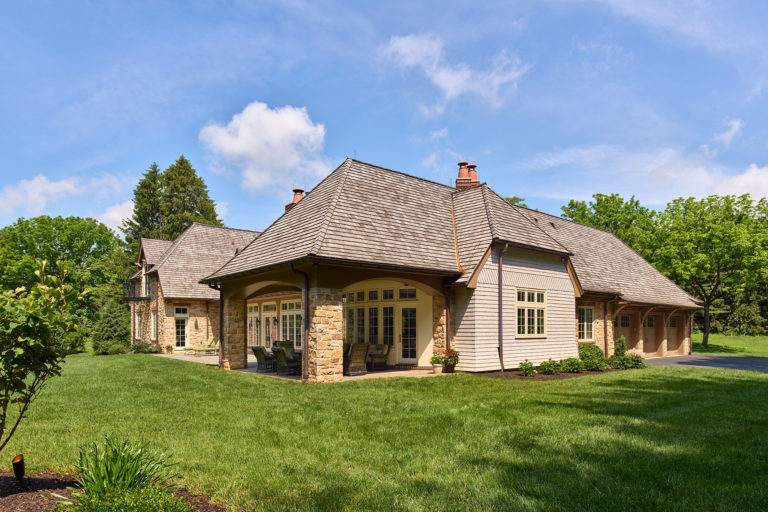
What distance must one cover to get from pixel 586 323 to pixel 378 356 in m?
9.48

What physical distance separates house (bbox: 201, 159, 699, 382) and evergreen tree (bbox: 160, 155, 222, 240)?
132 feet

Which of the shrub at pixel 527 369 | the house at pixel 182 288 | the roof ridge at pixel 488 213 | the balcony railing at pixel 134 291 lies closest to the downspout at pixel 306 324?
the roof ridge at pixel 488 213

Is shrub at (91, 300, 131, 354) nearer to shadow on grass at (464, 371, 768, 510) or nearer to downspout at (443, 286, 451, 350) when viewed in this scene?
downspout at (443, 286, 451, 350)

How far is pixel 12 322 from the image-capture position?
4016 millimetres

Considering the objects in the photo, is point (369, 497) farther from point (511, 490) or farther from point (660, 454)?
point (660, 454)

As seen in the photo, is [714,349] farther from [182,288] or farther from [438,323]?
[182,288]

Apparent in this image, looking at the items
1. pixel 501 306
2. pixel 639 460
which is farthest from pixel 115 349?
pixel 639 460

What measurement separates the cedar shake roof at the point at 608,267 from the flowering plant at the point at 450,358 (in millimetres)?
7716

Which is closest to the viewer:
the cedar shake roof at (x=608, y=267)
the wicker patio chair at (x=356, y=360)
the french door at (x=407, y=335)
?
the wicker patio chair at (x=356, y=360)

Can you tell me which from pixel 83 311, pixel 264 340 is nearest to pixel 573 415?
pixel 264 340

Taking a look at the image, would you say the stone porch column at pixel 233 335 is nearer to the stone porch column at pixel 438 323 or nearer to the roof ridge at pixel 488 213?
the stone porch column at pixel 438 323

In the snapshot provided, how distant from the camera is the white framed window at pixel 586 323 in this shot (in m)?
20.3

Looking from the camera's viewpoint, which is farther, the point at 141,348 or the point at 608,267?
the point at 141,348

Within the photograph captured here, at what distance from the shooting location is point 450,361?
14945mm
